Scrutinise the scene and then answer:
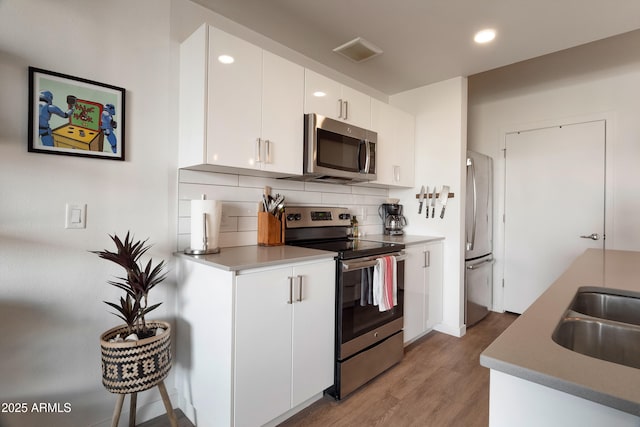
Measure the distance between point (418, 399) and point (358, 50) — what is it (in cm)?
250

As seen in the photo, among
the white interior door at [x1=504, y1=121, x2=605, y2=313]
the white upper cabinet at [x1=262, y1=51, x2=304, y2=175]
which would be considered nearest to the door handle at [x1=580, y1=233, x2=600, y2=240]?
the white interior door at [x1=504, y1=121, x2=605, y2=313]

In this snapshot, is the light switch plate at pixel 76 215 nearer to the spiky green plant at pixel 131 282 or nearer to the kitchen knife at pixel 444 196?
the spiky green plant at pixel 131 282

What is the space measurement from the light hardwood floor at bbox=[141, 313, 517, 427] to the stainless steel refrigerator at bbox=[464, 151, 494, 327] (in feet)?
2.22

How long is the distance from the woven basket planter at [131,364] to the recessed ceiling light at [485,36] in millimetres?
2753

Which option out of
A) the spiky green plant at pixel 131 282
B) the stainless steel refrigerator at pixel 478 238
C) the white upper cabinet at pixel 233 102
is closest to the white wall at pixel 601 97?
the stainless steel refrigerator at pixel 478 238

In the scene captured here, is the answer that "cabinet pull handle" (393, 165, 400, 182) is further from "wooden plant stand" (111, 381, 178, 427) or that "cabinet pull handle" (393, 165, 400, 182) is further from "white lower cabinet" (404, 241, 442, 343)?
"wooden plant stand" (111, 381, 178, 427)

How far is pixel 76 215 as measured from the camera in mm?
1570

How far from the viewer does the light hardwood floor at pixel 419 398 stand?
1801 millimetres

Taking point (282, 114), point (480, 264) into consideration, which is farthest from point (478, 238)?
point (282, 114)

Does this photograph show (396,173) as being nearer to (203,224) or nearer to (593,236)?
(203,224)

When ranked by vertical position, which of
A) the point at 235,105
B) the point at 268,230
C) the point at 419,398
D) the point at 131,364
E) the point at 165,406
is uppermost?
the point at 235,105

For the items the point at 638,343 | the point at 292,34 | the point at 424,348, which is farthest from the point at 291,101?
the point at 424,348

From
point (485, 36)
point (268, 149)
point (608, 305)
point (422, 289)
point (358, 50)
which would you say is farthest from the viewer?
point (422, 289)

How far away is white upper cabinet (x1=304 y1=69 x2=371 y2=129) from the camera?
87.5 inches
